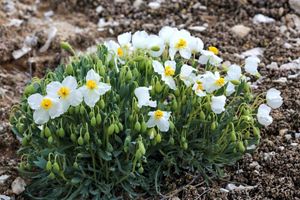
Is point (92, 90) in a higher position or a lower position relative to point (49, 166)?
higher

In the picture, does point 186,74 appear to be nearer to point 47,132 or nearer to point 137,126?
point 137,126

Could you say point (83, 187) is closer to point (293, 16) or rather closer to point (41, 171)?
point (41, 171)

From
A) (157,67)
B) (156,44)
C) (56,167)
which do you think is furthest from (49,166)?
(156,44)

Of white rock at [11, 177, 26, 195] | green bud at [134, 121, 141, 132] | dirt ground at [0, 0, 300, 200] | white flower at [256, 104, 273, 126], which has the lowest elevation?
white rock at [11, 177, 26, 195]

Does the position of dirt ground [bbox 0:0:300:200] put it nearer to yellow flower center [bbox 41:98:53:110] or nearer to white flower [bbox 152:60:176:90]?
white flower [bbox 152:60:176:90]

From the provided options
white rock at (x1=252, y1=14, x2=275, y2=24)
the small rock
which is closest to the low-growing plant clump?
the small rock

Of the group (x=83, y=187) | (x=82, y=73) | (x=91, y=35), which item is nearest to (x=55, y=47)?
(x=91, y=35)
